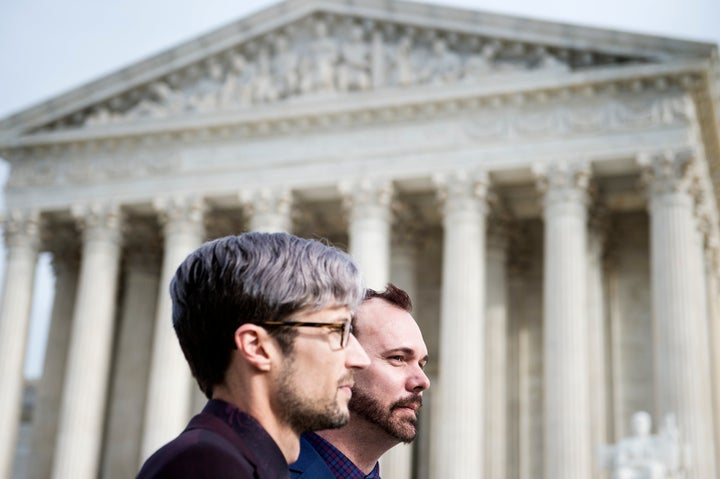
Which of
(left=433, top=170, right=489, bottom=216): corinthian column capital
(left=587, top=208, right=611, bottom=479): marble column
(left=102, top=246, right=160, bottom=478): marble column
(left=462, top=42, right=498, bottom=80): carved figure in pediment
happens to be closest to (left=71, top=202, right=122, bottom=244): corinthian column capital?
(left=102, top=246, right=160, bottom=478): marble column

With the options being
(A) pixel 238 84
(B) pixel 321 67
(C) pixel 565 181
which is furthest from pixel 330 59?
(C) pixel 565 181

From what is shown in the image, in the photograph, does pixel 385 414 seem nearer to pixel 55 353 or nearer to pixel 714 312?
pixel 714 312

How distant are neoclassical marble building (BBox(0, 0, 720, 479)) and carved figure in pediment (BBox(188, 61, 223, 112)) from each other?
3.3 inches

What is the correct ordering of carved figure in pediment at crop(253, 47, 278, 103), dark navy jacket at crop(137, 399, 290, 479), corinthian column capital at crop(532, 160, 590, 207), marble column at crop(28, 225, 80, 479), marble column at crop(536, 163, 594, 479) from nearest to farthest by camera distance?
dark navy jacket at crop(137, 399, 290, 479)
marble column at crop(536, 163, 594, 479)
corinthian column capital at crop(532, 160, 590, 207)
carved figure in pediment at crop(253, 47, 278, 103)
marble column at crop(28, 225, 80, 479)

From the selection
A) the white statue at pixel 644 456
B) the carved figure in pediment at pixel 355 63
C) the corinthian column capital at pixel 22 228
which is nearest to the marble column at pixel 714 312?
the white statue at pixel 644 456

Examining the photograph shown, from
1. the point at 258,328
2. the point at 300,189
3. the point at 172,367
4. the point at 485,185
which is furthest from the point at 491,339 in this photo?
the point at 258,328

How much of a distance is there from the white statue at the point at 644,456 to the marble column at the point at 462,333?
609 cm

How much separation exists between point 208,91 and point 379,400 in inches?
1328

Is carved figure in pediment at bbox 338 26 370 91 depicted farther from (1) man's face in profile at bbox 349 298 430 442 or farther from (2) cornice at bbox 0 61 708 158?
(1) man's face in profile at bbox 349 298 430 442

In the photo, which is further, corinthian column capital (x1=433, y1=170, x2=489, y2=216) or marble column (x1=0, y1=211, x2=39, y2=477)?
marble column (x1=0, y1=211, x2=39, y2=477)

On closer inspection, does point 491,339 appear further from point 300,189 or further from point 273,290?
point 273,290

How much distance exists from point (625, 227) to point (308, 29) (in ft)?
43.3

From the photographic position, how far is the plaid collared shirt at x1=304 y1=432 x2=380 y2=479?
4.75m

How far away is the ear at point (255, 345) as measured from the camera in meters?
3.12
